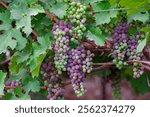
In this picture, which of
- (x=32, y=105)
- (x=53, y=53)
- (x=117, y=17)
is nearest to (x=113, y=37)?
(x=117, y=17)

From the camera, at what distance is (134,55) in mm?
2459

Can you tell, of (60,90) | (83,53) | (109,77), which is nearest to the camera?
(83,53)

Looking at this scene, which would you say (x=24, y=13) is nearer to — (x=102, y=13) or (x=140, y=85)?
(x=102, y=13)

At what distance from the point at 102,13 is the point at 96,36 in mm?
120

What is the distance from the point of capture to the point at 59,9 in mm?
2395

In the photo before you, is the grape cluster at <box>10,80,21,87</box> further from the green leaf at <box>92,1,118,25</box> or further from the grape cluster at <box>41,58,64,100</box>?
the green leaf at <box>92,1,118,25</box>

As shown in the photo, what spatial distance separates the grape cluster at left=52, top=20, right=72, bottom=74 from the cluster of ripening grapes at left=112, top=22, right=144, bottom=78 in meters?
0.25

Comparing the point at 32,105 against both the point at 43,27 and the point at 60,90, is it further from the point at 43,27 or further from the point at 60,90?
the point at 43,27

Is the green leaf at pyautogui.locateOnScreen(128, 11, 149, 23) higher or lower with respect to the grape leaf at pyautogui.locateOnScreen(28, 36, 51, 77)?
higher

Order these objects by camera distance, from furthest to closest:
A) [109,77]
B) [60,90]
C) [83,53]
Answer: [109,77], [60,90], [83,53]

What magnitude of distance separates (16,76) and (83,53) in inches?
16.6

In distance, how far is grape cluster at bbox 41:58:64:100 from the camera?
257cm

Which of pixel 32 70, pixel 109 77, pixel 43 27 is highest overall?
pixel 43 27

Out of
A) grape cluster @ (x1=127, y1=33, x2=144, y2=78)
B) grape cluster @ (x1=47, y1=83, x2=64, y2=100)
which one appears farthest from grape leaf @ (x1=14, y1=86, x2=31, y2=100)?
grape cluster @ (x1=127, y1=33, x2=144, y2=78)
